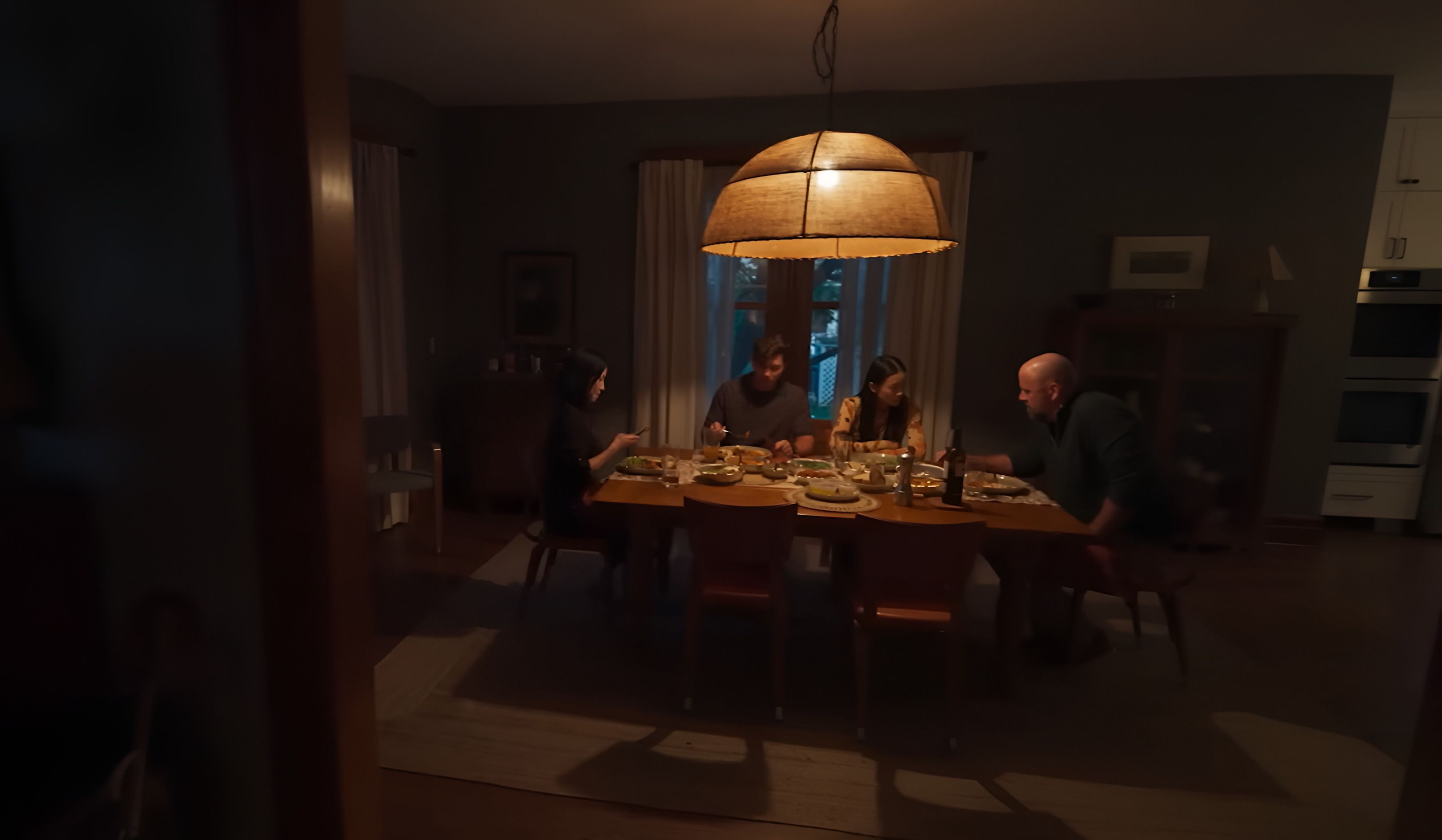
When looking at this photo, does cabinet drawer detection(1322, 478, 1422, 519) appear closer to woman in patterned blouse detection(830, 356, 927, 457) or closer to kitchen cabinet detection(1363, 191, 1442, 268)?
kitchen cabinet detection(1363, 191, 1442, 268)

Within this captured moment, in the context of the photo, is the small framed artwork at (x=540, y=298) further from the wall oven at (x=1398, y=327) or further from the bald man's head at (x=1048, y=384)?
the wall oven at (x=1398, y=327)

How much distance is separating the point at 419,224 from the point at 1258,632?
4822 mm

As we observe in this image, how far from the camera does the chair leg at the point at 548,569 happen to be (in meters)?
2.82

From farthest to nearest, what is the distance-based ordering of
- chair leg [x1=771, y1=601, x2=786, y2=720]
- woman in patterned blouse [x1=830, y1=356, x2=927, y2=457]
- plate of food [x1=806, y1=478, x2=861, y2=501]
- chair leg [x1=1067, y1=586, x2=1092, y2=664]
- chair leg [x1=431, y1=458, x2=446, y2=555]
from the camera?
1. chair leg [x1=431, y1=458, x2=446, y2=555]
2. woman in patterned blouse [x1=830, y1=356, x2=927, y2=457]
3. chair leg [x1=1067, y1=586, x2=1092, y2=664]
4. plate of food [x1=806, y1=478, x2=861, y2=501]
5. chair leg [x1=771, y1=601, x2=786, y2=720]

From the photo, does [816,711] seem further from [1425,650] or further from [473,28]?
[473,28]

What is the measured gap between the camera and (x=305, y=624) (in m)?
0.79

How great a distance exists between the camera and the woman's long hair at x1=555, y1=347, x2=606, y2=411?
2.51 meters

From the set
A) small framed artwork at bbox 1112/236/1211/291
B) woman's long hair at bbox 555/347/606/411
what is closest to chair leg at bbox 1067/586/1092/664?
woman's long hair at bbox 555/347/606/411

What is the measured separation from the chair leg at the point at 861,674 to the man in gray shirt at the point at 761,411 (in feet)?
4.27

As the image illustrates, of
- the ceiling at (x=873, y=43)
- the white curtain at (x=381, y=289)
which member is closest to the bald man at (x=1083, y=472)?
the ceiling at (x=873, y=43)

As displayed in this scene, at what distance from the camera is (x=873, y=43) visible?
3.09 metres

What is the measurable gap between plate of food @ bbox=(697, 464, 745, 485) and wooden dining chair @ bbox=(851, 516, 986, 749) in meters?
0.55

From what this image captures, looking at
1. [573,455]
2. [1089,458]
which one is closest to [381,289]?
[573,455]

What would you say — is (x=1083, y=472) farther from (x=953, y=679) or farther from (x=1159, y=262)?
(x=1159, y=262)
